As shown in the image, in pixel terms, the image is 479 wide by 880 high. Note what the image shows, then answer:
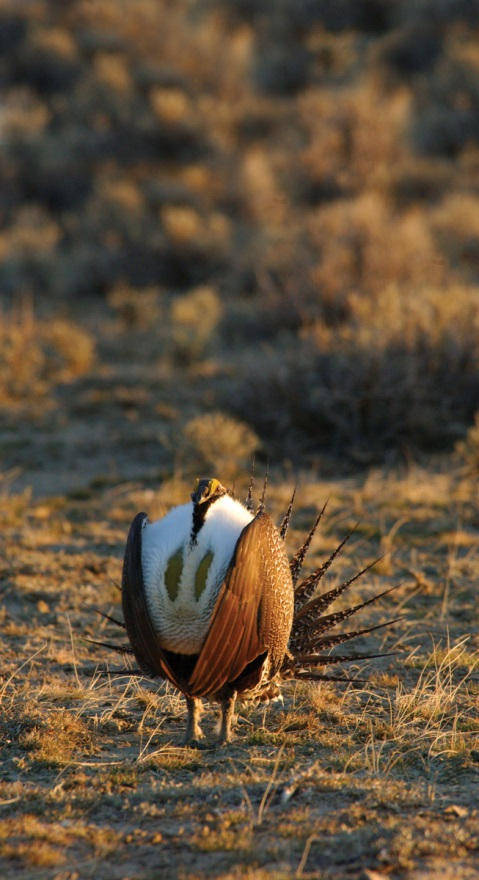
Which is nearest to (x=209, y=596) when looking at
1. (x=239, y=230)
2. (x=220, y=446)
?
(x=220, y=446)

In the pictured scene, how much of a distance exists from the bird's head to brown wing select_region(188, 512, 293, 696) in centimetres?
13

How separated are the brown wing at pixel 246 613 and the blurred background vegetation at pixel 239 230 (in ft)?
12.5

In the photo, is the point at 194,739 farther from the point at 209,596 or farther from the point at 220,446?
the point at 220,446

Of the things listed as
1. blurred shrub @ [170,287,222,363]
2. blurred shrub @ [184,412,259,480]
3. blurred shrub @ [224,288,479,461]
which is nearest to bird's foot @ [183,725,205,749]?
blurred shrub @ [184,412,259,480]

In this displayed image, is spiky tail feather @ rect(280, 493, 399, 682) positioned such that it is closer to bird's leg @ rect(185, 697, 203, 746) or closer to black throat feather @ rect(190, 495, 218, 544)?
bird's leg @ rect(185, 697, 203, 746)

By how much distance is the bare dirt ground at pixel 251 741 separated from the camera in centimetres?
238

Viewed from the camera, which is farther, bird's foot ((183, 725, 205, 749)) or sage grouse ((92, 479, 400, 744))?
bird's foot ((183, 725, 205, 749))

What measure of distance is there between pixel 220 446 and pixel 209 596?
4.18m

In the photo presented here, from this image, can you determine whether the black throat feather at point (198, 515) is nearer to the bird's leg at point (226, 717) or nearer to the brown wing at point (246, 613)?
the brown wing at point (246, 613)

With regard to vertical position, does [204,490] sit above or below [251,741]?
above

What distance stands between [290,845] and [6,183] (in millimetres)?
16723

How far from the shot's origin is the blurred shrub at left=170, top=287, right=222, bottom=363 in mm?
9625

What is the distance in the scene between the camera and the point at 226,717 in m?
3.01

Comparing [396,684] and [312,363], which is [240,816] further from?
[312,363]
